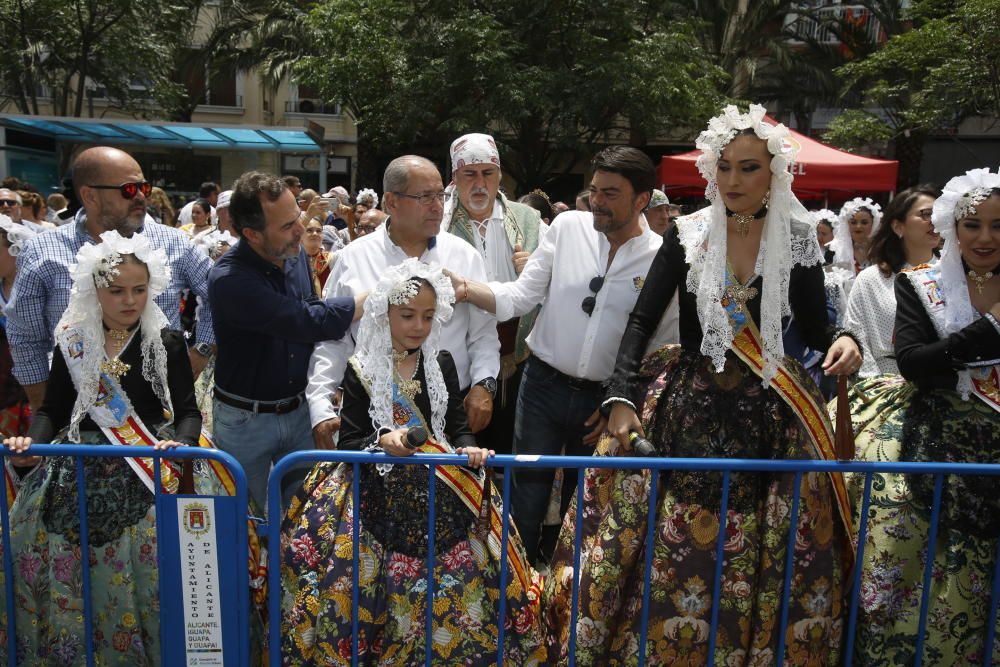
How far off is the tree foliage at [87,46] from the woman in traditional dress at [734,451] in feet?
67.5

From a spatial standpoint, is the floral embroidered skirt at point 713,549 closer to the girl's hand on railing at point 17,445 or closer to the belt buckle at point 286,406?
the belt buckle at point 286,406

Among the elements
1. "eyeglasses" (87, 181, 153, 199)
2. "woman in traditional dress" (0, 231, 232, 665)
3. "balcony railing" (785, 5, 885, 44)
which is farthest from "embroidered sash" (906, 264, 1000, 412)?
"balcony railing" (785, 5, 885, 44)

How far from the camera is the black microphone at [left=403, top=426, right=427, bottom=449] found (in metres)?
2.50

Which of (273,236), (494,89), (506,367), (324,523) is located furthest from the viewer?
(494,89)

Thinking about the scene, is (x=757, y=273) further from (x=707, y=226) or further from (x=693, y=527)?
(x=693, y=527)

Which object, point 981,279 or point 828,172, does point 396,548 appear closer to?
point 981,279

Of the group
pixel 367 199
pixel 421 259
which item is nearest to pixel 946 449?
pixel 421 259

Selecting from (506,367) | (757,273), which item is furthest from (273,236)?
(757,273)

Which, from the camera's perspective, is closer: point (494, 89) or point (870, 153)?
point (494, 89)

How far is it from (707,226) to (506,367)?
167 cm

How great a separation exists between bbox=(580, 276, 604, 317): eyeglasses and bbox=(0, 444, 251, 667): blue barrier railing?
1630 millimetres

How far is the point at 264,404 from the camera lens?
3.34m

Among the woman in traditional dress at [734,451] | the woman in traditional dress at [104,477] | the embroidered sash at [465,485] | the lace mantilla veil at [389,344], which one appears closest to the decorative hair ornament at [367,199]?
the woman in traditional dress at [104,477]

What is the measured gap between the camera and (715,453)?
2773 millimetres
